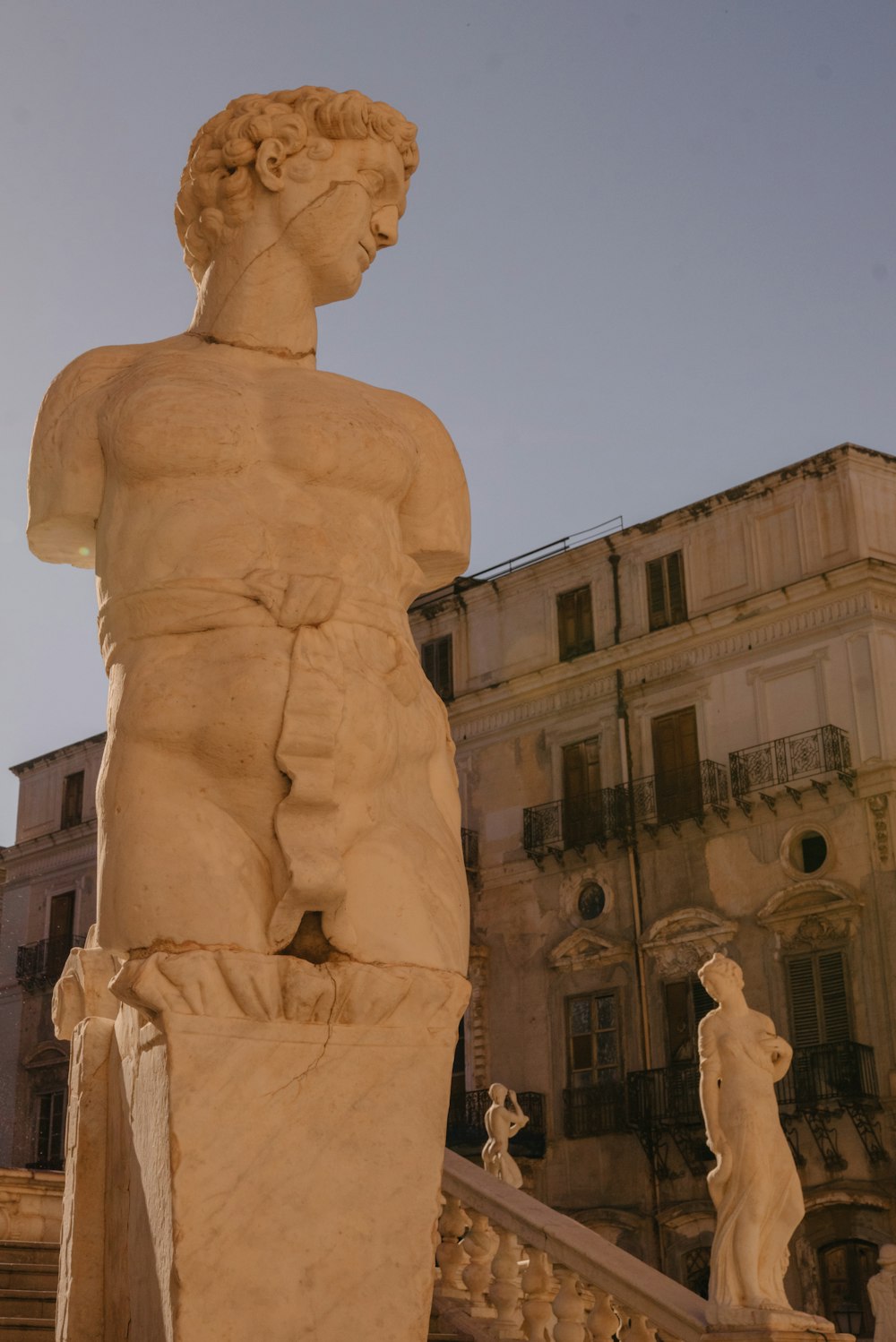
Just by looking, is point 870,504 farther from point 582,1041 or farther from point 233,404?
point 233,404

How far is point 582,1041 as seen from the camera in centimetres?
2862

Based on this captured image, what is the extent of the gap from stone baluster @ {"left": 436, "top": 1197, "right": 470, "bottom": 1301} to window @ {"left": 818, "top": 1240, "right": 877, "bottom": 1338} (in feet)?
55.1

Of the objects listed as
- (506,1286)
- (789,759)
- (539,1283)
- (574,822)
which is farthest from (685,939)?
(506,1286)

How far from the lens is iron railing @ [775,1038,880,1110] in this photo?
2473 centimetres

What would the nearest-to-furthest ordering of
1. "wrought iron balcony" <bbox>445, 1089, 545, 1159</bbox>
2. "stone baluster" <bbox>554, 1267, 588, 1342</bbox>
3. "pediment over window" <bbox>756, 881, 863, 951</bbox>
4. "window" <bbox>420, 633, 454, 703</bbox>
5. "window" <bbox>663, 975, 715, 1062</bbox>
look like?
1. "stone baluster" <bbox>554, 1267, 588, 1342</bbox>
2. "pediment over window" <bbox>756, 881, 863, 951</bbox>
3. "window" <bbox>663, 975, 715, 1062</bbox>
4. "wrought iron balcony" <bbox>445, 1089, 545, 1159</bbox>
5. "window" <bbox>420, 633, 454, 703</bbox>

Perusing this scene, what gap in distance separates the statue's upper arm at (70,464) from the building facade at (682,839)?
22.3 m

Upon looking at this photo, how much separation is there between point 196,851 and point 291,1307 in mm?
855

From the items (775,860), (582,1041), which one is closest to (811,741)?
(775,860)

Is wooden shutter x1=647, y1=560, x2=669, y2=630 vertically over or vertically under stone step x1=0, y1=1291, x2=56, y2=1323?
over

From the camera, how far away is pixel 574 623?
31422mm

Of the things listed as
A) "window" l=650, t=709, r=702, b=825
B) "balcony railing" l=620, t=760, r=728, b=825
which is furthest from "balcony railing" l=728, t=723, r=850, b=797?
"window" l=650, t=709, r=702, b=825

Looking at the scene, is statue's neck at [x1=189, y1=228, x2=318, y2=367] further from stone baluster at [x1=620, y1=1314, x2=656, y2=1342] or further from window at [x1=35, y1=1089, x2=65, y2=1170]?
window at [x1=35, y1=1089, x2=65, y2=1170]

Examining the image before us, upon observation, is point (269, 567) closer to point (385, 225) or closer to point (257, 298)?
point (257, 298)

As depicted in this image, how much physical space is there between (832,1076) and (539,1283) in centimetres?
1717
